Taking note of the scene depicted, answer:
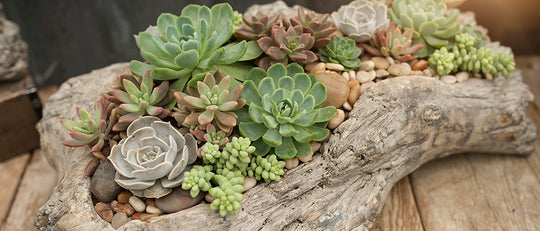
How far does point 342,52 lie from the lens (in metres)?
1.56

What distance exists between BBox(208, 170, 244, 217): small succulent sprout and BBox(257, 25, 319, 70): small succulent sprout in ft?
1.48

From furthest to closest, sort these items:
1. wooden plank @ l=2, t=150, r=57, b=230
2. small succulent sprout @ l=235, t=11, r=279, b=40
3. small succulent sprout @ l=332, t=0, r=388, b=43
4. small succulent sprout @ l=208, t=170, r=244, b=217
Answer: wooden plank @ l=2, t=150, r=57, b=230
small succulent sprout @ l=332, t=0, r=388, b=43
small succulent sprout @ l=235, t=11, r=279, b=40
small succulent sprout @ l=208, t=170, r=244, b=217

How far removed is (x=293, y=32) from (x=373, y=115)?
40cm

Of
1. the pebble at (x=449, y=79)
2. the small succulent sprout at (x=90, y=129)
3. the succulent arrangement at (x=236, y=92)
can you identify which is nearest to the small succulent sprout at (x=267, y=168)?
the succulent arrangement at (x=236, y=92)

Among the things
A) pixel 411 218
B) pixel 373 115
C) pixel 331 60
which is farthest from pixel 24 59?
pixel 411 218

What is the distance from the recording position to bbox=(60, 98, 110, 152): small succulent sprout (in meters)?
1.37

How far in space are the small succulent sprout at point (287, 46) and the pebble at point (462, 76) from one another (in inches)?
24.6

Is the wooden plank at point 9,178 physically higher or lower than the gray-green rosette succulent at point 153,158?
lower

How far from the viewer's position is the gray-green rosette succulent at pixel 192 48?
1.37 m

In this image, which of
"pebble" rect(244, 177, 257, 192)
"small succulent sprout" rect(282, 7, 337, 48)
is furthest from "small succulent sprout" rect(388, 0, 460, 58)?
"pebble" rect(244, 177, 257, 192)

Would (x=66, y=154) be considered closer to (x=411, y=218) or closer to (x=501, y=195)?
(x=411, y=218)

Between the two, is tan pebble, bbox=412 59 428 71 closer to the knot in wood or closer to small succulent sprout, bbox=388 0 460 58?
small succulent sprout, bbox=388 0 460 58

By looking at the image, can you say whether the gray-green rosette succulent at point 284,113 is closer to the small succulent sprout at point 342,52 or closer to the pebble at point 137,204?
the small succulent sprout at point 342,52

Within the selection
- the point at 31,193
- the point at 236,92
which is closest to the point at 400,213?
the point at 236,92
